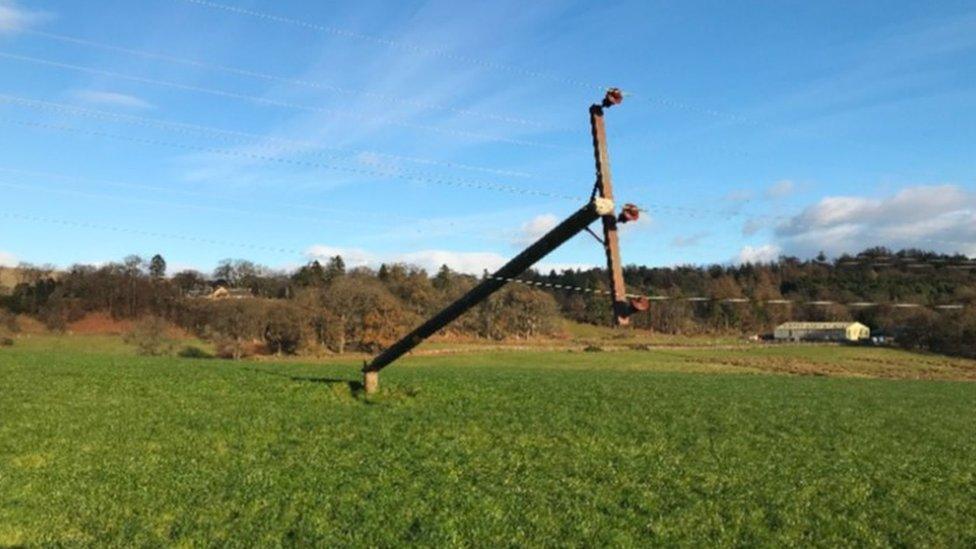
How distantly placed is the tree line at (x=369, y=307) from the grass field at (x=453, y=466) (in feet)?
53.6

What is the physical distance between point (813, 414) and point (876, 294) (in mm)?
17306

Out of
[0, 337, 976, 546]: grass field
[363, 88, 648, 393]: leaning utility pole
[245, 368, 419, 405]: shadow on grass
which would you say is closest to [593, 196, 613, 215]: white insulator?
[363, 88, 648, 393]: leaning utility pole

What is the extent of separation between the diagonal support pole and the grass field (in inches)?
170

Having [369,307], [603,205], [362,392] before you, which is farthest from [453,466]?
[369,307]

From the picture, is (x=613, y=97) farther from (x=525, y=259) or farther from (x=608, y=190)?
(x=525, y=259)

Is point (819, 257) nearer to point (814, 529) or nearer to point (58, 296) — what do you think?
point (814, 529)

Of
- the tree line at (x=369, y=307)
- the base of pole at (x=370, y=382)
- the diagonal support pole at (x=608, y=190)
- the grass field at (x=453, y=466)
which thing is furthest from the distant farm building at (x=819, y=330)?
the diagonal support pole at (x=608, y=190)

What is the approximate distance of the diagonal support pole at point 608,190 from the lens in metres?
14.2

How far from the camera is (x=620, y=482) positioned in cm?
1750

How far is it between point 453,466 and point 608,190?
811 cm

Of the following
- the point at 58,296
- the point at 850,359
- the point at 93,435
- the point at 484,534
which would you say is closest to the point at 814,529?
the point at 484,534

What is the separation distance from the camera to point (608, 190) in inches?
586

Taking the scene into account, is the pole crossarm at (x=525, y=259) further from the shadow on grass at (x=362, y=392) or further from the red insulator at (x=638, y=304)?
the shadow on grass at (x=362, y=392)

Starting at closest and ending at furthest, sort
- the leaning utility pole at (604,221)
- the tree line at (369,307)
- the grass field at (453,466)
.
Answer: the grass field at (453,466), the leaning utility pole at (604,221), the tree line at (369,307)
